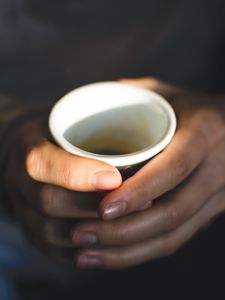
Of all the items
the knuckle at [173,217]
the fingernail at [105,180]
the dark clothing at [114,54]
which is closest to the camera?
the fingernail at [105,180]

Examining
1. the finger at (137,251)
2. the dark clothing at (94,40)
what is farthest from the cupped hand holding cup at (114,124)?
the dark clothing at (94,40)

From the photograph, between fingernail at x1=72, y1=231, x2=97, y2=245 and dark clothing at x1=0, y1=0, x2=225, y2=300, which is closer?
fingernail at x1=72, y1=231, x2=97, y2=245

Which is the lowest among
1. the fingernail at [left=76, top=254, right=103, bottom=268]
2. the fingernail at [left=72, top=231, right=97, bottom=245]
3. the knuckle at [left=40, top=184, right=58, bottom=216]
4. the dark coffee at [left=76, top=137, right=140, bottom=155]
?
the fingernail at [left=76, top=254, right=103, bottom=268]

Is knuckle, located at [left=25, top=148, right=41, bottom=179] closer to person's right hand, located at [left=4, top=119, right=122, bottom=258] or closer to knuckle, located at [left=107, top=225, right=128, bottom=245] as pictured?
person's right hand, located at [left=4, top=119, right=122, bottom=258]

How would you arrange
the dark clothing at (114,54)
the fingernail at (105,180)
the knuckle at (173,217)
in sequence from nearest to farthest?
the fingernail at (105,180)
the knuckle at (173,217)
the dark clothing at (114,54)

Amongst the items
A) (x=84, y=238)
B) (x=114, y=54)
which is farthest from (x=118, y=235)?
(x=114, y=54)

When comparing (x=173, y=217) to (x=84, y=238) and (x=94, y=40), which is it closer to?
(x=84, y=238)

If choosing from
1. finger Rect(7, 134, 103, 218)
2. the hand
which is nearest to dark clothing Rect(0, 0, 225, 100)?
the hand

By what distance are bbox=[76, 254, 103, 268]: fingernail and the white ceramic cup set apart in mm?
131

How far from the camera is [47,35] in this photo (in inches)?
33.1

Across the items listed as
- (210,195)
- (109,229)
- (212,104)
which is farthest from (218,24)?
(109,229)

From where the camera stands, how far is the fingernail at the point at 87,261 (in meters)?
0.63

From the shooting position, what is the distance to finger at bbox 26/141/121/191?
0.50 metres

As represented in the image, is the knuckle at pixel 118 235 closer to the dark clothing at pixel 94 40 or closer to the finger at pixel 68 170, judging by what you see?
the finger at pixel 68 170
